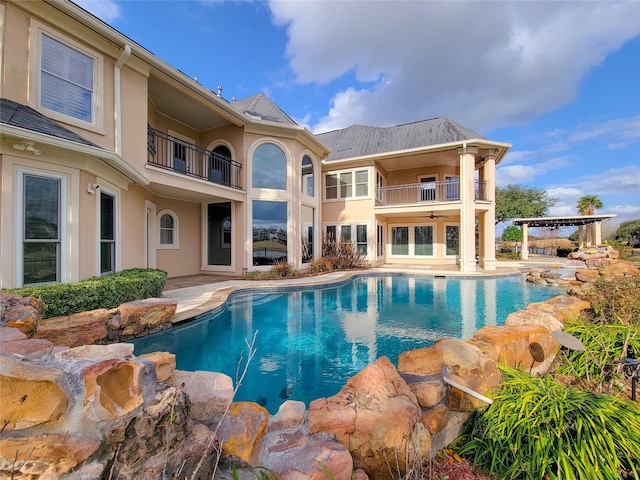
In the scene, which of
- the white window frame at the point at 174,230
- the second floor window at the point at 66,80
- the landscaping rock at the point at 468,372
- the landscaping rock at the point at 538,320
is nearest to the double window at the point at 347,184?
the white window frame at the point at 174,230

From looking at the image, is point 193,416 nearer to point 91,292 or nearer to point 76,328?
point 76,328

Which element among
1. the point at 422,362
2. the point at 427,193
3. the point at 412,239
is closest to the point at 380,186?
the point at 427,193

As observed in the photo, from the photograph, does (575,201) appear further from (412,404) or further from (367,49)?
(412,404)

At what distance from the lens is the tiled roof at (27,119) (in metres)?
4.72

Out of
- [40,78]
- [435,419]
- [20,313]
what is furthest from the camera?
[40,78]

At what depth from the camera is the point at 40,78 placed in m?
5.92

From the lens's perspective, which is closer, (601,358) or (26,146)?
(601,358)

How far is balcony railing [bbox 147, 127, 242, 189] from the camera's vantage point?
10648 millimetres

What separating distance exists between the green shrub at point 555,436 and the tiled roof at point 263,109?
1243 centimetres

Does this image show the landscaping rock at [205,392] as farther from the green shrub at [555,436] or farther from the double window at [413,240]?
the double window at [413,240]

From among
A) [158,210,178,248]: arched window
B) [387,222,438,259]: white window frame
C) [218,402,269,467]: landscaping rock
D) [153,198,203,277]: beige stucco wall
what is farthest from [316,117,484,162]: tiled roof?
[218,402,269,467]: landscaping rock

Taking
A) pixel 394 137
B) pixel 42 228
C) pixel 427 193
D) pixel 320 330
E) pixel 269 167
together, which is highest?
Result: pixel 394 137

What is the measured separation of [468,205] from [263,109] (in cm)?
1139

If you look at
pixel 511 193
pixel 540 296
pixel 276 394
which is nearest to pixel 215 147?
pixel 276 394
